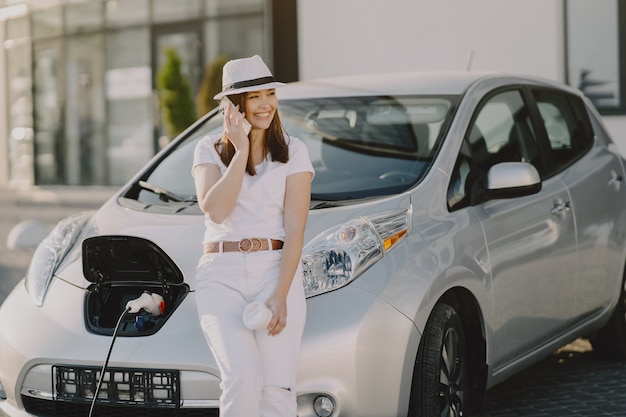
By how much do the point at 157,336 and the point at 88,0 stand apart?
648 inches

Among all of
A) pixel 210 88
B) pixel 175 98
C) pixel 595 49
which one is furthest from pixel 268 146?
pixel 175 98

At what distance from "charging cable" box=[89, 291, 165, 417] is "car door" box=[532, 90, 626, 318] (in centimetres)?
235

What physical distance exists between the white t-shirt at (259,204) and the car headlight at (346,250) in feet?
1.37

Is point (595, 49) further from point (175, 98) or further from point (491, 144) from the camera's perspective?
point (491, 144)

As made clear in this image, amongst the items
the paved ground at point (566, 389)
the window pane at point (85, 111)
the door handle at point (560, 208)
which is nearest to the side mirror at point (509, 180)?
the door handle at point (560, 208)

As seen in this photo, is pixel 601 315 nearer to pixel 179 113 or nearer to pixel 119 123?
pixel 179 113

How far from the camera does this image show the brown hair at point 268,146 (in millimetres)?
3701

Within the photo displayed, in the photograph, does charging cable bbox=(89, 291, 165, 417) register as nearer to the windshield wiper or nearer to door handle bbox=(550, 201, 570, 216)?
the windshield wiper

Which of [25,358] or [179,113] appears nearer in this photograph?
[25,358]

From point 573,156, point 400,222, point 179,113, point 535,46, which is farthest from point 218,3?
point 400,222

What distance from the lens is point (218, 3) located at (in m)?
18.0

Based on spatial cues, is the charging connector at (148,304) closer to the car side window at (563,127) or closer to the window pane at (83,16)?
the car side window at (563,127)

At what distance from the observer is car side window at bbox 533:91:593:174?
5844 millimetres

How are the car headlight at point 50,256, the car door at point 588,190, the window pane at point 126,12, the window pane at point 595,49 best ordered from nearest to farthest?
the car headlight at point 50,256, the car door at point 588,190, the window pane at point 595,49, the window pane at point 126,12
